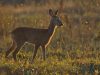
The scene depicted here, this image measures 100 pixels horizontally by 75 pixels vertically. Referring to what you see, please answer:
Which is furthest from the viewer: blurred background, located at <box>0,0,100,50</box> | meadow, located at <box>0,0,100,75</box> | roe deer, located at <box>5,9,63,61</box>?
blurred background, located at <box>0,0,100,50</box>

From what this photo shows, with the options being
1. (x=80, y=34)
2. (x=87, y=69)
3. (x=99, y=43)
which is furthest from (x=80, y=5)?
(x=87, y=69)

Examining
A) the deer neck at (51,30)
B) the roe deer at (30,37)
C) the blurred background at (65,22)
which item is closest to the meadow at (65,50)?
the blurred background at (65,22)

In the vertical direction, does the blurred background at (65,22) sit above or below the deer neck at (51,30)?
below

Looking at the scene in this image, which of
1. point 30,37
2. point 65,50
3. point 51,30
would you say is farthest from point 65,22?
point 30,37

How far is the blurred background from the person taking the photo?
1890cm

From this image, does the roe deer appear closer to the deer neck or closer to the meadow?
the deer neck

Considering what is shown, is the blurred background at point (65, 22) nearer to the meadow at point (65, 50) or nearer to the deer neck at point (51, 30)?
the meadow at point (65, 50)

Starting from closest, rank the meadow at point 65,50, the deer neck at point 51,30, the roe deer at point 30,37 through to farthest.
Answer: the meadow at point 65,50, the roe deer at point 30,37, the deer neck at point 51,30

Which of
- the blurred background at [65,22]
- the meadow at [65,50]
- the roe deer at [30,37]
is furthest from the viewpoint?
the blurred background at [65,22]

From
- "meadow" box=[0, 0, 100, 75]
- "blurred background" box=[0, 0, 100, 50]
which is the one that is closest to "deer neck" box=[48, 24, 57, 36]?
"meadow" box=[0, 0, 100, 75]

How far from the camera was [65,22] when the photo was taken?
21.0 m

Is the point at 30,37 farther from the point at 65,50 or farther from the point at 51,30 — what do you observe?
the point at 65,50

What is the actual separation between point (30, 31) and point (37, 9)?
1440 centimetres

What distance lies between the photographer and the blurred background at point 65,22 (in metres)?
18.9
